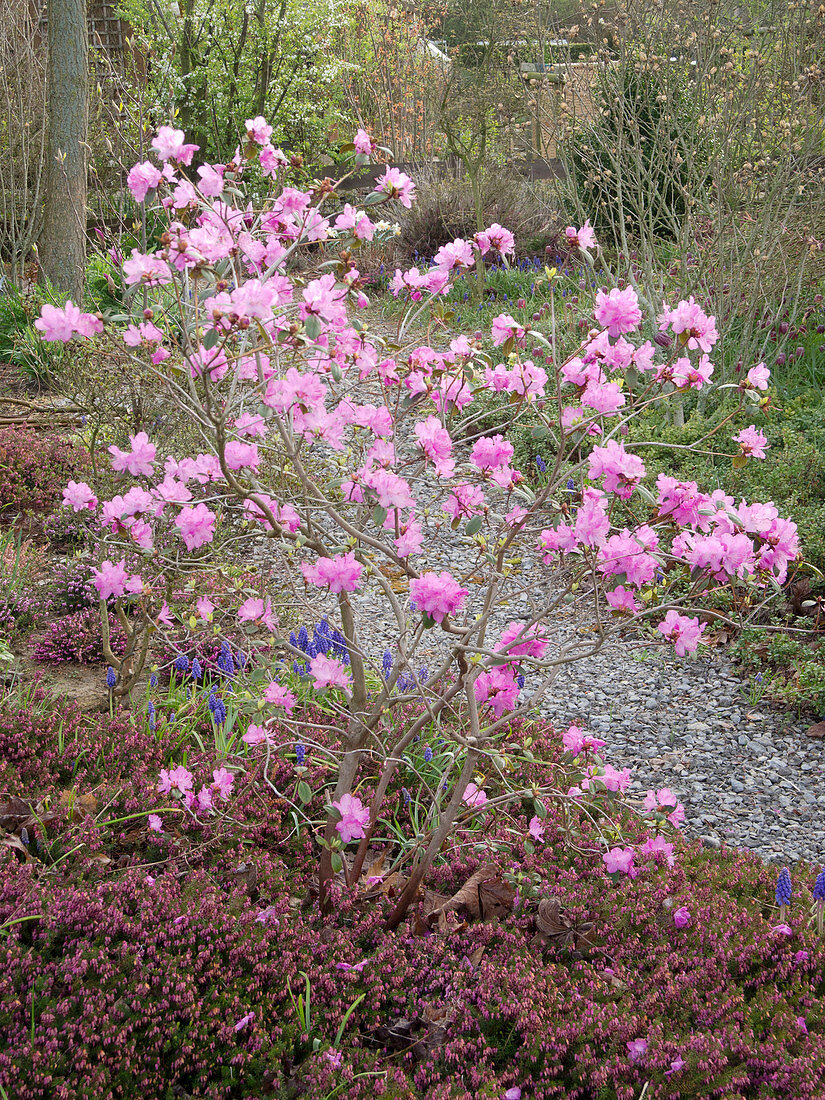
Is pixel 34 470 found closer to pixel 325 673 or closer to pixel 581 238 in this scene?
pixel 325 673

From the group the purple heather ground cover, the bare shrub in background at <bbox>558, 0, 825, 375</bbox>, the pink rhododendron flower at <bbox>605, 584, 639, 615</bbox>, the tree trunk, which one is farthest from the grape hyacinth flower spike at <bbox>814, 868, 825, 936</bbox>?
the tree trunk

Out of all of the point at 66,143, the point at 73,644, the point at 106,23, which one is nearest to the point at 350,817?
the point at 73,644

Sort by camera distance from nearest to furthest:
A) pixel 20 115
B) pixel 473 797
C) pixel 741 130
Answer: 1. pixel 473 797
2. pixel 741 130
3. pixel 20 115

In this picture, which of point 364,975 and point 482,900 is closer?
point 364,975

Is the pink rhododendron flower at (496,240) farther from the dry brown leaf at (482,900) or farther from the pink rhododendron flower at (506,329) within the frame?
the dry brown leaf at (482,900)

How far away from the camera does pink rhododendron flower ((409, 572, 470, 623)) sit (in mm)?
→ 1700

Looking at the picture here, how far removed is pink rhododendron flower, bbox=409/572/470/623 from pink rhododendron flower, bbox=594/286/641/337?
626mm

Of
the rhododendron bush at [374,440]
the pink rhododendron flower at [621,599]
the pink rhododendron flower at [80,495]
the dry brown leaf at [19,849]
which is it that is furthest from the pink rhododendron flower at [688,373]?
the dry brown leaf at [19,849]

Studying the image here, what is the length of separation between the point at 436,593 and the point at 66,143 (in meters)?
6.99

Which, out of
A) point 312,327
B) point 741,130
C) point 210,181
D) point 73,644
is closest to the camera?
point 312,327

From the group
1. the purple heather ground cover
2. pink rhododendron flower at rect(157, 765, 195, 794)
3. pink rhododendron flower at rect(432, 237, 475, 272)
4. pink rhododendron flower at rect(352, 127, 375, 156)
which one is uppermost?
pink rhododendron flower at rect(352, 127, 375, 156)

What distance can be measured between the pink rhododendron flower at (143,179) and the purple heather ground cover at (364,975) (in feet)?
4.98

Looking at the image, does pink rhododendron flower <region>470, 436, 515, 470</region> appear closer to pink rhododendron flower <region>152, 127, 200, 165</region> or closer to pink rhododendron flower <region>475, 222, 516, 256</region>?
pink rhododendron flower <region>475, 222, 516, 256</region>

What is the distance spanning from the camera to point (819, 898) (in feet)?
6.56
